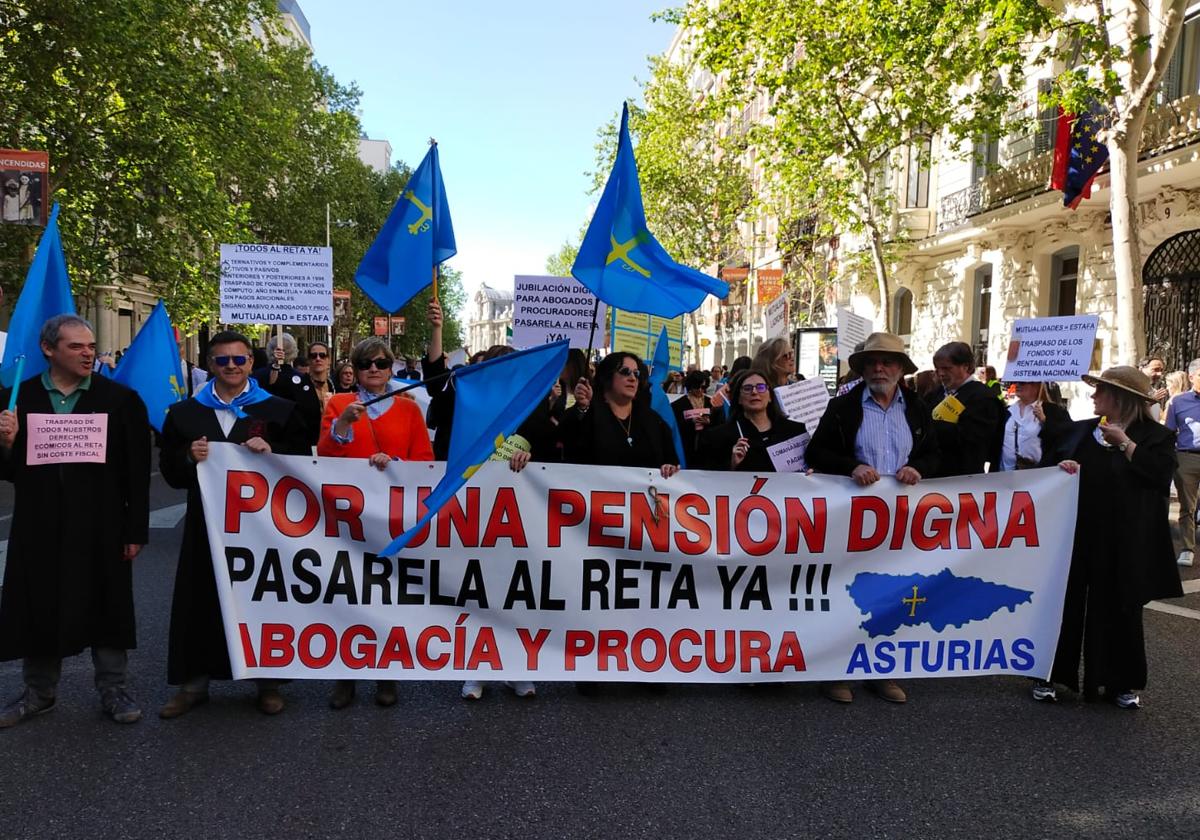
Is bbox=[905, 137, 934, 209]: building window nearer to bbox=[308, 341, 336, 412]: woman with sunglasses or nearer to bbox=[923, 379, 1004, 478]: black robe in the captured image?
bbox=[308, 341, 336, 412]: woman with sunglasses

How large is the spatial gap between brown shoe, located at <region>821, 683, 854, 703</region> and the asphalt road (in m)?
0.09

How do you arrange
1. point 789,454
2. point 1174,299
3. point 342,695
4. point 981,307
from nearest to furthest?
point 342,695
point 789,454
point 1174,299
point 981,307

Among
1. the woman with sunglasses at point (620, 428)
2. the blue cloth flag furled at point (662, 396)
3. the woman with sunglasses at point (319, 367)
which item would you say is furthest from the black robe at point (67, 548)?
the woman with sunglasses at point (319, 367)

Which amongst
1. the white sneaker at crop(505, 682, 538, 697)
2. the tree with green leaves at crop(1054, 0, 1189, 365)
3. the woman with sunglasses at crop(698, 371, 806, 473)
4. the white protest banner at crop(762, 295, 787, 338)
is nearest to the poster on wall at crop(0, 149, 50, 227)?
the white protest banner at crop(762, 295, 787, 338)

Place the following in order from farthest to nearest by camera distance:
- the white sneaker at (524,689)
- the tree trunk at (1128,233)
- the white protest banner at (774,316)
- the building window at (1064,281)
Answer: the building window at (1064,281), the white protest banner at (774,316), the tree trunk at (1128,233), the white sneaker at (524,689)

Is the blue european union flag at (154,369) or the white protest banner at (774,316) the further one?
the white protest banner at (774,316)

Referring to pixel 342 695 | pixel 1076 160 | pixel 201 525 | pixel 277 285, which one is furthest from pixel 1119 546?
pixel 1076 160

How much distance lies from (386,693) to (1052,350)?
4.93m

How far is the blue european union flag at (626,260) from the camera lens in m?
5.18

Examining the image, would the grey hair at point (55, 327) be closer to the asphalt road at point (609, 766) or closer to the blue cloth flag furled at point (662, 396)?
the asphalt road at point (609, 766)

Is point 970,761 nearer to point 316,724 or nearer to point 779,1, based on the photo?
point 316,724

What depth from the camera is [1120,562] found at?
4555 mm

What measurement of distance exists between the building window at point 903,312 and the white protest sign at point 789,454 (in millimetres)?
23092

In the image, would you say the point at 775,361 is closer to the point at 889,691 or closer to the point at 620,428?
the point at 620,428
